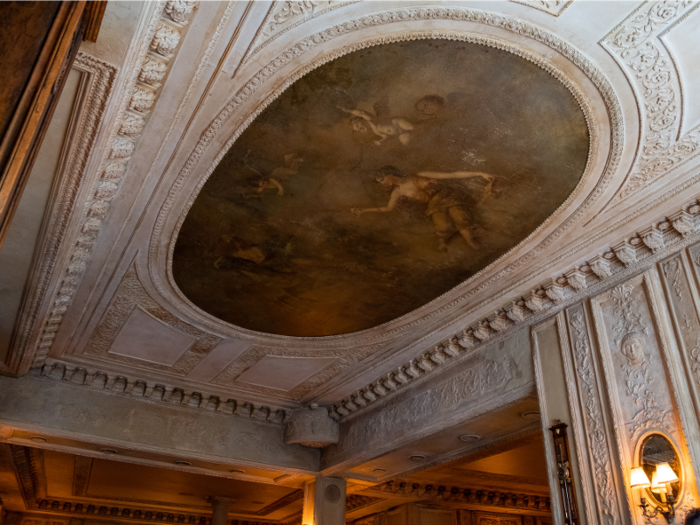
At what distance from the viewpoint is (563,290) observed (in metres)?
6.50

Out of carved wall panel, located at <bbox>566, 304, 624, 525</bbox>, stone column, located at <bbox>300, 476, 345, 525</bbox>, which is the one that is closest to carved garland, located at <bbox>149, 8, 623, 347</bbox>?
carved wall panel, located at <bbox>566, 304, 624, 525</bbox>

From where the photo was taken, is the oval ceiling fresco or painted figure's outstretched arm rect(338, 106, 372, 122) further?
painted figure's outstretched arm rect(338, 106, 372, 122)

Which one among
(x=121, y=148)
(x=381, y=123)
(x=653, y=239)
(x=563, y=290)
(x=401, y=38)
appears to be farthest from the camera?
(x=563, y=290)

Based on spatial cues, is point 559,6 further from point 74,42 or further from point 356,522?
point 356,522

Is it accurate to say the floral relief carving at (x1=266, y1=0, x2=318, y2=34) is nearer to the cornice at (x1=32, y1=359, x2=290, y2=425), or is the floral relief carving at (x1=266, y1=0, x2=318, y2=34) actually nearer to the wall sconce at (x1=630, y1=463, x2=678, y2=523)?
the wall sconce at (x1=630, y1=463, x2=678, y2=523)

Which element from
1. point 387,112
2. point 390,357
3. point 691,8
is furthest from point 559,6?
point 390,357

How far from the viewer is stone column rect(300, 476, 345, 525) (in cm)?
1063

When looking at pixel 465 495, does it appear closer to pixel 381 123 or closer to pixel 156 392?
pixel 156 392

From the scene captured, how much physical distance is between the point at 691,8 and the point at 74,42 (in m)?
4.02

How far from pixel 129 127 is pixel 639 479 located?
549 centimetres

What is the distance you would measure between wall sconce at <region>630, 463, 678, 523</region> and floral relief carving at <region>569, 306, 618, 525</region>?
332mm

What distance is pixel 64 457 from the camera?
1280 centimetres

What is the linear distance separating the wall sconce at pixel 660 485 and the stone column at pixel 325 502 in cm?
704

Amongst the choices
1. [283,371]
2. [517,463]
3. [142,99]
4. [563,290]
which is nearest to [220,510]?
[283,371]
